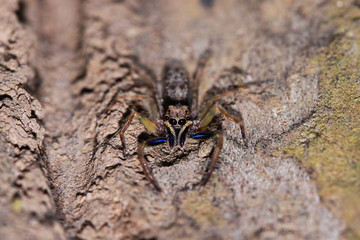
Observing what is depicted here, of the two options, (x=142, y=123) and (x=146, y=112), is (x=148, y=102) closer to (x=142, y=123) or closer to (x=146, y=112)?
(x=146, y=112)

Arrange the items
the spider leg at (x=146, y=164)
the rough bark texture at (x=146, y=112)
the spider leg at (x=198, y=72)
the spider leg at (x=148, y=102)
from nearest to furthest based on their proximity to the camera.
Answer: the rough bark texture at (x=146, y=112) < the spider leg at (x=146, y=164) < the spider leg at (x=148, y=102) < the spider leg at (x=198, y=72)

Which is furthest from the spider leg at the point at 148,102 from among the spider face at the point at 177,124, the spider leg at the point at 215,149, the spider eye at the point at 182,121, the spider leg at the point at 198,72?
the spider leg at the point at 215,149

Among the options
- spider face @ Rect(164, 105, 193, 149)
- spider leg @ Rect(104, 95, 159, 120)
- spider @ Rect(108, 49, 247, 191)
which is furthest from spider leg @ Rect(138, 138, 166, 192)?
spider leg @ Rect(104, 95, 159, 120)

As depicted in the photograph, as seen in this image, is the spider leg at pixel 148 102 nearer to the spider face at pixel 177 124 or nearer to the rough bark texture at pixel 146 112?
the rough bark texture at pixel 146 112

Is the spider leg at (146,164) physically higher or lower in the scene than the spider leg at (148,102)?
lower

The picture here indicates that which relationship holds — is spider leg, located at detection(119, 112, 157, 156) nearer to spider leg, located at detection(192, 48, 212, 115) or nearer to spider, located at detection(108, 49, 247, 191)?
spider, located at detection(108, 49, 247, 191)

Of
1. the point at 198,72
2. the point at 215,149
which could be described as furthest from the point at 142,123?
the point at 198,72

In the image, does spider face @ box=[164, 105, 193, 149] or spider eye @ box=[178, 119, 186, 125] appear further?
spider eye @ box=[178, 119, 186, 125]
